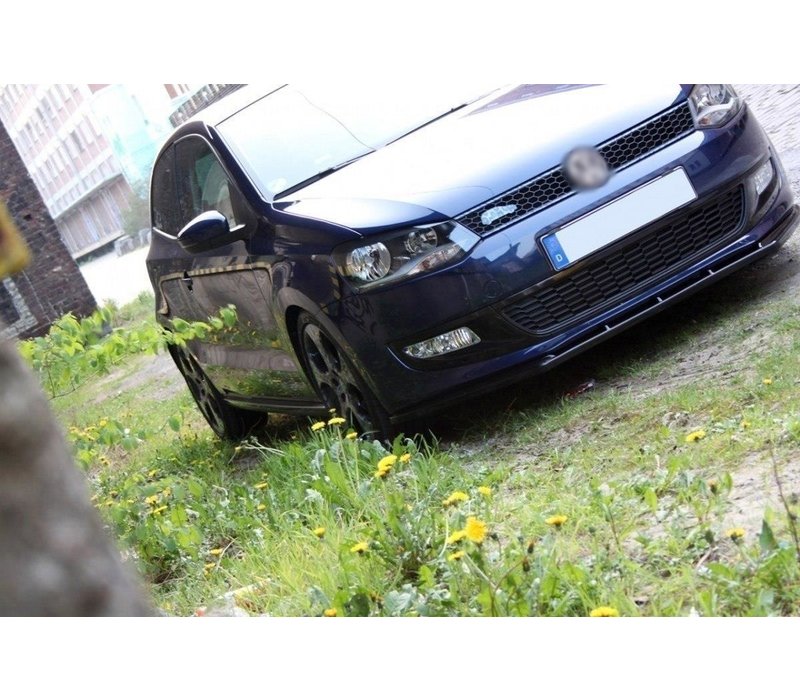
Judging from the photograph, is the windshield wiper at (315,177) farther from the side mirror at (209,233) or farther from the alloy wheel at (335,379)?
the alloy wheel at (335,379)

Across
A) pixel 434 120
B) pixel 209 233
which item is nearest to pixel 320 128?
pixel 434 120

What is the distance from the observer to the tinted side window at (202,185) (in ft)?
17.1

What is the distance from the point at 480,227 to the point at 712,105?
1.11m

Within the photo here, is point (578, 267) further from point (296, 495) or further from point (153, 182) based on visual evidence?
point (153, 182)

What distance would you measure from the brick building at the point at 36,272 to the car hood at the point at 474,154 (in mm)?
17349

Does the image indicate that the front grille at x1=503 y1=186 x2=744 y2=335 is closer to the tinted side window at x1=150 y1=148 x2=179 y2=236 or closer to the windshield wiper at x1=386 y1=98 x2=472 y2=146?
the windshield wiper at x1=386 y1=98 x2=472 y2=146

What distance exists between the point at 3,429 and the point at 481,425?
12.2 feet

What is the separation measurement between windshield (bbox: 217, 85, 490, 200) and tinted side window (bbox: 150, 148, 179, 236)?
0.97 meters

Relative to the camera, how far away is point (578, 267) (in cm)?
432

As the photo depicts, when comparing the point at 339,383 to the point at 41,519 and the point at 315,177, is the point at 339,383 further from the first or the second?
the point at 41,519

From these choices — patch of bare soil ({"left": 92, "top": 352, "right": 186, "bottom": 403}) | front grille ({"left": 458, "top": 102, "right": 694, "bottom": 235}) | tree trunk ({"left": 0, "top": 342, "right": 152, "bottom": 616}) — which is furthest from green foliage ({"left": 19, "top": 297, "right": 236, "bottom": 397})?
patch of bare soil ({"left": 92, "top": 352, "right": 186, "bottom": 403})

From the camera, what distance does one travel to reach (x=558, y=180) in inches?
172

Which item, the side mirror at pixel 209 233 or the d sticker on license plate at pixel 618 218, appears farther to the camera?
the side mirror at pixel 209 233

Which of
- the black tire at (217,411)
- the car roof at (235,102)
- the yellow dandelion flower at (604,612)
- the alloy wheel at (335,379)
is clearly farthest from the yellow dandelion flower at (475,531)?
the black tire at (217,411)
